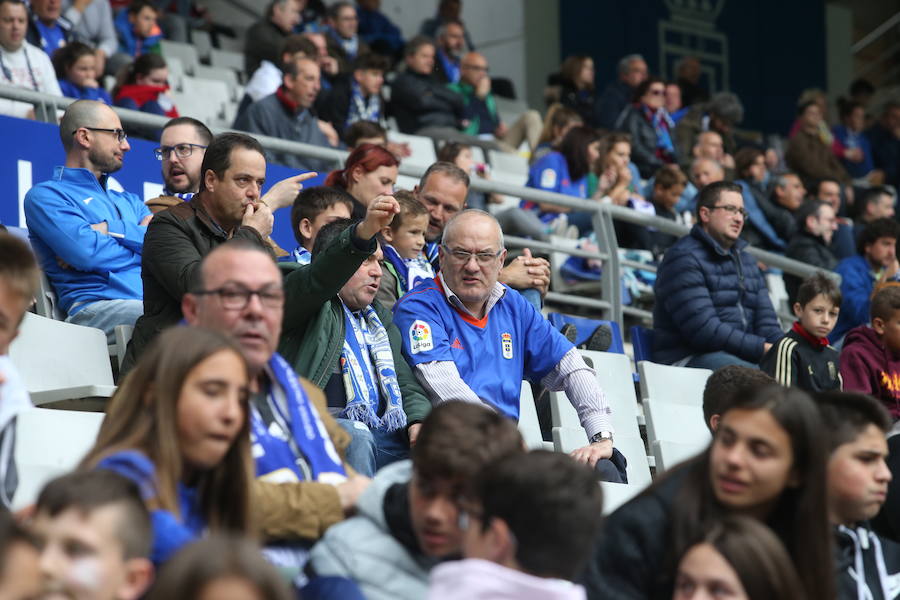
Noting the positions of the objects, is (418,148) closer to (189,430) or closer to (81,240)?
(81,240)

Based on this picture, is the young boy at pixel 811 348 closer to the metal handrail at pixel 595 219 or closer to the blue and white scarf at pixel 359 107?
the metal handrail at pixel 595 219

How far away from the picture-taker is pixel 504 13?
47.6 feet

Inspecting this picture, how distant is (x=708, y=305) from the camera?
6.45m

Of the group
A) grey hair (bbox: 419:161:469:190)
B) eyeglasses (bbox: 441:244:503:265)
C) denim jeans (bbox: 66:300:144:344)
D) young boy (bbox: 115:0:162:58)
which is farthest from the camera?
young boy (bbox: 115:0:162:58)

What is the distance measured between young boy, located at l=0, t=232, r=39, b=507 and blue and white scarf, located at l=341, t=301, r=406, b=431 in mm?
1525

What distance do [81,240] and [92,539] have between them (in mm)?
2966

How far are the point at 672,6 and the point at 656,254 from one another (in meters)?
7.49

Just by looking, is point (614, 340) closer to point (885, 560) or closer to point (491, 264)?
point (491, 264)

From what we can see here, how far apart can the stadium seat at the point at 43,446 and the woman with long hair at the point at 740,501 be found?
1.21 metres

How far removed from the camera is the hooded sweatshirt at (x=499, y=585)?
7.94 ft

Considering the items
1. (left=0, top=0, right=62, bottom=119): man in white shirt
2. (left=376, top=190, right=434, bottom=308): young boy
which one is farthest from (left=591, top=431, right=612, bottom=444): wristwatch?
(left=0, top=0, right=62, bottom=119): man in white shirt

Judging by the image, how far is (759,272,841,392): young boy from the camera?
5.84 m

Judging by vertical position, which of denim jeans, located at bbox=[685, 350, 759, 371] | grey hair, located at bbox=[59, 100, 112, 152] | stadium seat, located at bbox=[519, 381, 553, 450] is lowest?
stadium seat, located at bbox=[519, 381, 553, 450]

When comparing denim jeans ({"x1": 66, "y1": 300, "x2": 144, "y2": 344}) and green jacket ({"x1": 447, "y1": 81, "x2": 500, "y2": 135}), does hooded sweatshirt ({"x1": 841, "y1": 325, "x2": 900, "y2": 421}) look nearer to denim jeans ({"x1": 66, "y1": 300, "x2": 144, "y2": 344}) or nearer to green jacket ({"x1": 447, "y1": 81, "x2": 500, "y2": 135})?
denim jeans ({"x1": 66, "y1": 300, "x2": 144, "y2": 344})
